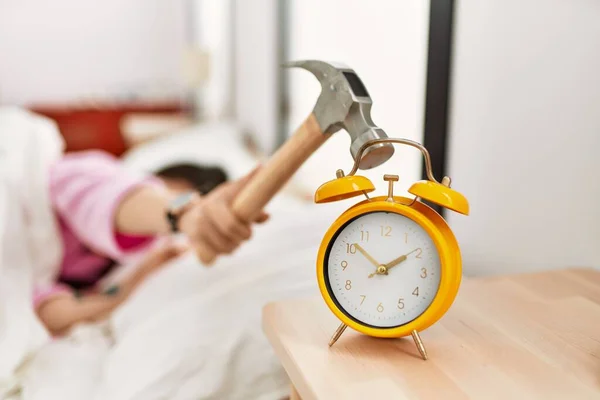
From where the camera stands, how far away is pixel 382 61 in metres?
1.31

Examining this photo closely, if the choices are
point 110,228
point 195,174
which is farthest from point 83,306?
point 195,174

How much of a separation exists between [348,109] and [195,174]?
1.03 m

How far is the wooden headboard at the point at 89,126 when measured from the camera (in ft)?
10.4

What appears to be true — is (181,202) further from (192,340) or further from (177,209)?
(192,340)

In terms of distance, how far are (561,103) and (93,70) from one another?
3361mm

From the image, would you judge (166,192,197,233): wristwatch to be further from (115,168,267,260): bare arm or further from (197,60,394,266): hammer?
(197,60,394,266): hammer

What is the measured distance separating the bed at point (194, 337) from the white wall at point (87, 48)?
2.77m

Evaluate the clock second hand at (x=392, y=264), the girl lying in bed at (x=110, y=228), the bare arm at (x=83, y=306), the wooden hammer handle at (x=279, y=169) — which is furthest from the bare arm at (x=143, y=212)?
the clock second hand at (x=392, y=264)

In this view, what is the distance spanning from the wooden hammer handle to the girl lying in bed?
5cm

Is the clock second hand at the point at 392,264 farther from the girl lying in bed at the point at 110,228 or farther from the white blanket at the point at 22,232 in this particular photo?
the white blanket at the point at 22,232

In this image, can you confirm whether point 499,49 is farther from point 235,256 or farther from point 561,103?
point 235,256

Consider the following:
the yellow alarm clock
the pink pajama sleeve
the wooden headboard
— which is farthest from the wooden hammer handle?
the wooden headboard

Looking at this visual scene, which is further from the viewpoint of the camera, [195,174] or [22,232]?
[195,174]

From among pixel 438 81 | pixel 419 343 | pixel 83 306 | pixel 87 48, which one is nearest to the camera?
pixel 419 343
